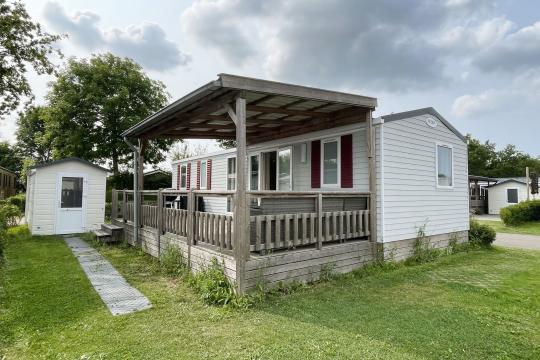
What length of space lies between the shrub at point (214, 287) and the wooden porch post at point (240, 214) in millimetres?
197

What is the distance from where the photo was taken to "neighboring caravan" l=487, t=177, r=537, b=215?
21578 mm

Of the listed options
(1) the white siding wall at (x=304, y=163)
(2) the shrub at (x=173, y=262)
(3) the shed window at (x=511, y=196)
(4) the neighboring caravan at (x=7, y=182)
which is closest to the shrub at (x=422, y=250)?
(1) the white siding wall at (x=304, y=163)

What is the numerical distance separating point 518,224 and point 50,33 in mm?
22337

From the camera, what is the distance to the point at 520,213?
15.0m

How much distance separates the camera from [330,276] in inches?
208

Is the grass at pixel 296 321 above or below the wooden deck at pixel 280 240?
below

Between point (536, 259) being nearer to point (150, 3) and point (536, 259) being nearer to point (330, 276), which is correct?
point (330, 276)

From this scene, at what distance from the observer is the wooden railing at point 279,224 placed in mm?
4652

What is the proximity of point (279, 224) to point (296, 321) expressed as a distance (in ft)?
5.01

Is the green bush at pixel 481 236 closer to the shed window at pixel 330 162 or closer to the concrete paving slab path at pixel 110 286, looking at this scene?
the shed window at pixel 330 162

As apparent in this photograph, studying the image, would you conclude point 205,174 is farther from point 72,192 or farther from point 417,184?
point 417,184

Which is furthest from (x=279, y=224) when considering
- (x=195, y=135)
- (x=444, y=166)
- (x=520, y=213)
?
(x=520, y=213)

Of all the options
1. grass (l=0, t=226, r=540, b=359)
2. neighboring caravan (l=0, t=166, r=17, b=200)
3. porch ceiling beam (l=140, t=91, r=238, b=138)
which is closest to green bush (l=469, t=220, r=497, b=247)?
grass (l=0, t=226, r=540, b=359)

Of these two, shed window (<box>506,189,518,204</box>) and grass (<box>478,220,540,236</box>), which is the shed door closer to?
grass (<box>478,220,540,236</box>)
